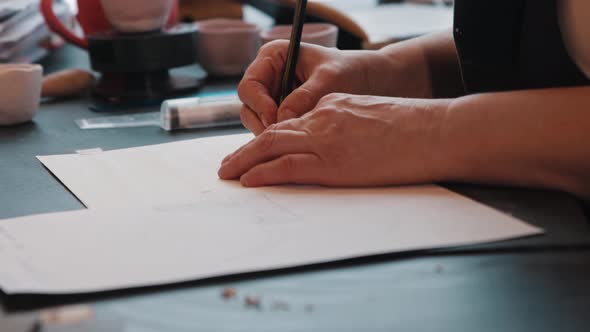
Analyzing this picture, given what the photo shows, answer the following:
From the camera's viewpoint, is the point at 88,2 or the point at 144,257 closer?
the point at 144,257

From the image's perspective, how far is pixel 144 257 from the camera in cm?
58

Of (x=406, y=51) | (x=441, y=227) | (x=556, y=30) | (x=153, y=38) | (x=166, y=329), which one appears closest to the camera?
(x=166, y=329)

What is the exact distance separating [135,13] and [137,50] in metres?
0.06

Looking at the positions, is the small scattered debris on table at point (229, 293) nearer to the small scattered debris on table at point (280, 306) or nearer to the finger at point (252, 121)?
the small scattered debris on table at point (280, 306)

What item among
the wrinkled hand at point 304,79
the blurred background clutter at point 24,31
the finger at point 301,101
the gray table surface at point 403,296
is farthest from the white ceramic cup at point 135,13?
the gray table surface at point 403,296

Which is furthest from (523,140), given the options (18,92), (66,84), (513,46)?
(66,84)

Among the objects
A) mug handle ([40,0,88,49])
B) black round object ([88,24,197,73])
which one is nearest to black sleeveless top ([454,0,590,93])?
black round object ([88,24,197,73])

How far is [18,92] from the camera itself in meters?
1.09

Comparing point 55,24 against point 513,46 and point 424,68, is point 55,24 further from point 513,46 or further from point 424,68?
point 513,46

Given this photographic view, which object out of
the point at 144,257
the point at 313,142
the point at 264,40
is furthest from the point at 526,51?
the point at 264,40

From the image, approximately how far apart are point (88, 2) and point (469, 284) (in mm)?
1037

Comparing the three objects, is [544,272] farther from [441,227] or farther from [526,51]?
[526,51]

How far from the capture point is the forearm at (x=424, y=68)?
983mm

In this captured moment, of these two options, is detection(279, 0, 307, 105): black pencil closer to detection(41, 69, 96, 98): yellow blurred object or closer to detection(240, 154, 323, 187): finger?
detection(240, 154, 323, 187): finger
